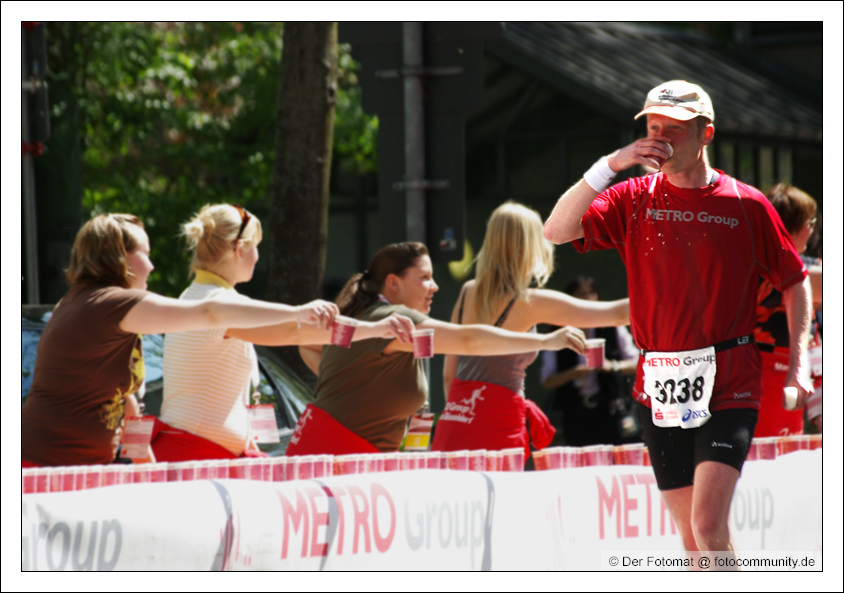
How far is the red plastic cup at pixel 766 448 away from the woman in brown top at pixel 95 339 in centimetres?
246

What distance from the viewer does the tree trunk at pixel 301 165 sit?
8.12m

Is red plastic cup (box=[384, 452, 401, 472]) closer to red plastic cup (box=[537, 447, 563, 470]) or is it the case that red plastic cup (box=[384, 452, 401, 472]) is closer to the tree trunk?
red plastic cup (box=[537, 447, 563, 470])

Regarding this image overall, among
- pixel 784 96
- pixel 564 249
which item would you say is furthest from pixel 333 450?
pixel 784 96

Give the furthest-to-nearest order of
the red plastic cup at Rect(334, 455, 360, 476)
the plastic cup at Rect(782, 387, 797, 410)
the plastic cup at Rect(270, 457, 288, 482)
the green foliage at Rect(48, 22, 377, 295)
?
1. the green foliage at Rect(48, 22, 377, 295)
2. the red plastic cup at Rect(334, 455, 360, 476)
3. the plastic cup at Rect(270, 457, 288, 482)
4. the plastic cup at Rect(782, 387, 797, 410)

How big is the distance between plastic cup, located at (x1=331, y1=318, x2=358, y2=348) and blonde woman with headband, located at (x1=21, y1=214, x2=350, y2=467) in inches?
7.7

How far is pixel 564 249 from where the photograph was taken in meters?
12.7

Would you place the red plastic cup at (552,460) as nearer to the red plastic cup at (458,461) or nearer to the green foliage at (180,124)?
the red plastic cup at (458,461)

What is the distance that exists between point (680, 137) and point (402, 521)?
1971 mm

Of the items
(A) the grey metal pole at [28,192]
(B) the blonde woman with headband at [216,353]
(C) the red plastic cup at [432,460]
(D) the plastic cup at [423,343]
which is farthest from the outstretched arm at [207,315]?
(A) the grey metal pole at [28,192]

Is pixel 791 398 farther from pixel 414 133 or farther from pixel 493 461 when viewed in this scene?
pixel 414 133

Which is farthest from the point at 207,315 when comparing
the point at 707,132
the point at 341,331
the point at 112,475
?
the point at 707,132

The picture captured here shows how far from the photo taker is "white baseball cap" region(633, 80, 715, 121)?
382cm

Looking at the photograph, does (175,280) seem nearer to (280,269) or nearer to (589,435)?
(280,269)

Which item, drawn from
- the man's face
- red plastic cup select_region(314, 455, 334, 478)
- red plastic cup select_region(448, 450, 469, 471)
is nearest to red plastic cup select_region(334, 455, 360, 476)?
red plastic cup select_region(314, 455, 334, 478)
